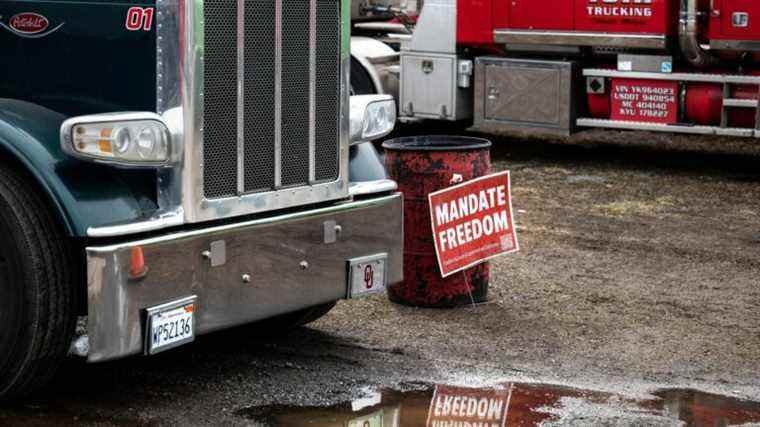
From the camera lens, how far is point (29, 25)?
6004 millimetres

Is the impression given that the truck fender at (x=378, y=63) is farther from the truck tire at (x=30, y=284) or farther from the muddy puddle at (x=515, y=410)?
the truck tire at (x=30, y=284)

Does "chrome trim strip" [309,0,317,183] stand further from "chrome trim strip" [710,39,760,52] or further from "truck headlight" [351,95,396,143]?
"chrome trim strip" [710,39,760,52]

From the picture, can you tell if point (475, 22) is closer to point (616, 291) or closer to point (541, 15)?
point (541, 15)

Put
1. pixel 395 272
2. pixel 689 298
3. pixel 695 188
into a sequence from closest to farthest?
pixel 395 272 < pixel 689 298 < pixel 695 188

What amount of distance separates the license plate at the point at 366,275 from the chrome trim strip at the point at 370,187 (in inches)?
11.5

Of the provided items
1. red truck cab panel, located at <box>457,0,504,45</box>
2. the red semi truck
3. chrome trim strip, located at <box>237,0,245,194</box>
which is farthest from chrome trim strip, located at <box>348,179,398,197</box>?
red truck cab panel, located at <box>457,0,504,45</box>

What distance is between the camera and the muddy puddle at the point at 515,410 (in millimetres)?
5914

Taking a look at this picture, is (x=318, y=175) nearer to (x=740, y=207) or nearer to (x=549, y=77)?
(x=740, y=207)

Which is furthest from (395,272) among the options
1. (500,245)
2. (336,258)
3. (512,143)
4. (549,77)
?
(512,143)

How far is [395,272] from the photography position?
6.91 metres

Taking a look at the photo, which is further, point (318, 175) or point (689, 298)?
point (689, 298)

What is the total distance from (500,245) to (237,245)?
226 cm

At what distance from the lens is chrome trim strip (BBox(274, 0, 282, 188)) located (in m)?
6.09

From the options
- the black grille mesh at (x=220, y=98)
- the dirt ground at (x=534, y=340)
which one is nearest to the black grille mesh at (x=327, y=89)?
the black grille mesh at (x=220, y=98)
